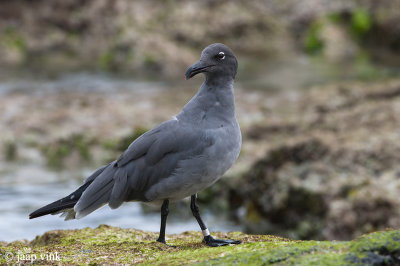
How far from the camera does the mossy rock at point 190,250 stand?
3.18 metres

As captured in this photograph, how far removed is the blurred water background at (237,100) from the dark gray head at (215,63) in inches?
137

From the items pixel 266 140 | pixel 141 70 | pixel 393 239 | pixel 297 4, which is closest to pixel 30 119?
pixel 266 140

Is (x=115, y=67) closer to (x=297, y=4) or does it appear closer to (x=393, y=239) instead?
(x=297, y=4)

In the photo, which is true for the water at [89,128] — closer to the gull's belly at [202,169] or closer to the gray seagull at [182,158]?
the gray seagull at [182,158]

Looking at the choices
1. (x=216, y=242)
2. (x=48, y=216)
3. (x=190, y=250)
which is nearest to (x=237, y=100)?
(x=48, y=216)

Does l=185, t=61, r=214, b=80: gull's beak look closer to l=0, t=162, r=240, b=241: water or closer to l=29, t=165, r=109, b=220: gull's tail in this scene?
l=29, t=165, r=109, b=220: gull's tail

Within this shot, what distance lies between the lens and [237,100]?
15.0 m

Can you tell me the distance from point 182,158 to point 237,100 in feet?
34.8

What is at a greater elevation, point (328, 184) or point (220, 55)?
point (220, 55)

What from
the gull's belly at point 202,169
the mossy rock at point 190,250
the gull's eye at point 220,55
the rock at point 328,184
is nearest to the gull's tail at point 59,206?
the mossy rock at point 190,250

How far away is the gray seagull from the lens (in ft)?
14.4

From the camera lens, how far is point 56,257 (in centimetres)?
416

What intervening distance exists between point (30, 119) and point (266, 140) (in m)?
5.74

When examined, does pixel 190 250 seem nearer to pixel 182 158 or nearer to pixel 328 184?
pixel 182 158
